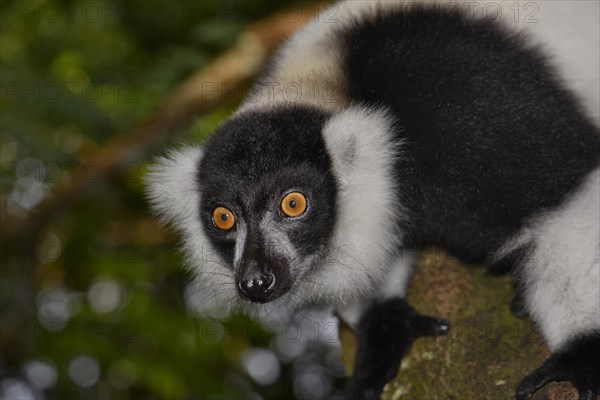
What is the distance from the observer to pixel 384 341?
4066mm

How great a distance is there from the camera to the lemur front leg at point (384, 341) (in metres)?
3.98

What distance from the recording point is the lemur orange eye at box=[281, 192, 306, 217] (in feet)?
11.2

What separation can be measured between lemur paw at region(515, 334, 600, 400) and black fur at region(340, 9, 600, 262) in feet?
1.97

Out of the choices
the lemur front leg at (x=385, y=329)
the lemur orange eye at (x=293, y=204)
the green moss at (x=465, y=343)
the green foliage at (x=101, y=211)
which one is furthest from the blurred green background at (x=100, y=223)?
the lemur orange eye at (x=293, y=204)

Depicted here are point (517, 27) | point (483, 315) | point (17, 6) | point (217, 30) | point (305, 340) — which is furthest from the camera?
point (305, 340)

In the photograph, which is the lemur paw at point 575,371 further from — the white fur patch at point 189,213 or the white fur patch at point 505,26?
the white fur patch at point 189,213

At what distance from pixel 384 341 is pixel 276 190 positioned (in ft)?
4.19

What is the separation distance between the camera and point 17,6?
6695 millimetres

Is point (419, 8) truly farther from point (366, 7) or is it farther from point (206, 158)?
point (206, 158)

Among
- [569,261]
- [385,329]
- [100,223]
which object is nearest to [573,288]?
[569,261]

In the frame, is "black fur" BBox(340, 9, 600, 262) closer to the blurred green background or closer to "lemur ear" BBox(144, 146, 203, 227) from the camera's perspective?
"lemur ear" BBox(144, 146, 203, 227)

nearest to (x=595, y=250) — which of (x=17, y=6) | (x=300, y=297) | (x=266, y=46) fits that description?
(x=300, y=297)

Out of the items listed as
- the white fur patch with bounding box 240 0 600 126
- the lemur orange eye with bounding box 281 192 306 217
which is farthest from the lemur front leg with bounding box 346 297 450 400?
the white fur patch with bounding box 240 0 600 126

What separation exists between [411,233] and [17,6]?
496 cm
